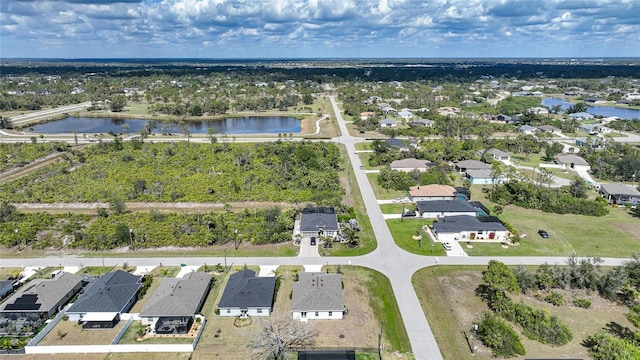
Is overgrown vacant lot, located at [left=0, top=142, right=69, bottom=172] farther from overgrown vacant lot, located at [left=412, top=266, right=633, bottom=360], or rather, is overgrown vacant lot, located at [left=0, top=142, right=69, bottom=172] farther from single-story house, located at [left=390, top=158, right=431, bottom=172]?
overgrown vacant lot, located at [left=412, top=266, right=633, bottom=360]

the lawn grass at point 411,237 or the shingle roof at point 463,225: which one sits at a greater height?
the shingle roof at point 463,225

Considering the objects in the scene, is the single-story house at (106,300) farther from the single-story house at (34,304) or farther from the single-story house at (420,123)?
the single-story house at (420,123)

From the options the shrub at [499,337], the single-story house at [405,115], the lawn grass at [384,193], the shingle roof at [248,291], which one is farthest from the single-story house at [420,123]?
the shrub at [499,337]

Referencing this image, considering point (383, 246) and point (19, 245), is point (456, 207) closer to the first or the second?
point (383, 246)

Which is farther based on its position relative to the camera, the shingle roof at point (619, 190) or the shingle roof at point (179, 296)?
the shingle roof at point (619, 190)

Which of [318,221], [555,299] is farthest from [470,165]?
[555,299]

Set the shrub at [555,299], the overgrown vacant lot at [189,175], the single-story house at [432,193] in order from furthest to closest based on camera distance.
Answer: the overgrown vacant lot at [189,175]
the single-story house at [432,193]
the shrub at [555,299]
